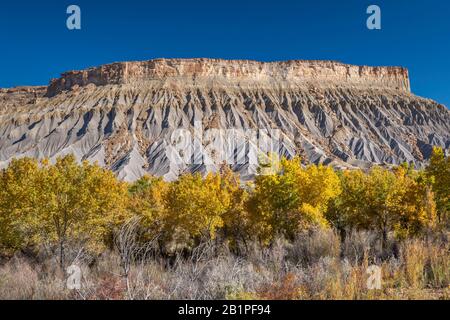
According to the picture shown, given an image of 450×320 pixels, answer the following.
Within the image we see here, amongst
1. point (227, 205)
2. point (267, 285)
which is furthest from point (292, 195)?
point (267, 285)

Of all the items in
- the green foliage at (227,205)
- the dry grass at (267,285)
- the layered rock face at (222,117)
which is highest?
the layered rock face at (222,117)

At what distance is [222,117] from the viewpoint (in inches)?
4569

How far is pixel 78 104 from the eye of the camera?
125688 mm

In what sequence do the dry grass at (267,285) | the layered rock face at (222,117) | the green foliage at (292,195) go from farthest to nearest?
the layered rock face at (222,117) → the green foliage at (292,195) → the dry grass at (267,285)

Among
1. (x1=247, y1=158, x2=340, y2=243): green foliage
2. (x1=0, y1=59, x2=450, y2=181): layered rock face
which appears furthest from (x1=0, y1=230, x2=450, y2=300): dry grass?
(x1=0, y1=59, x2=450, y2=181): layered rock face

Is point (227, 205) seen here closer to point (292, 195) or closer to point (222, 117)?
point (292, 195)

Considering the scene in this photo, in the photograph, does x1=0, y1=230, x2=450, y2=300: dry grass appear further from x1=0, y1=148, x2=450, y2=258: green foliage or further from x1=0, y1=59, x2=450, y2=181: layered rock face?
x1=0, y1=59, x2=450, y2=181: layered rock face

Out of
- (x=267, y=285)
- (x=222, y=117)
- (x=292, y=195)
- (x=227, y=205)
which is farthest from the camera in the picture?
(x=222, y=117)

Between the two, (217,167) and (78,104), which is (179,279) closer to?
(217,167)

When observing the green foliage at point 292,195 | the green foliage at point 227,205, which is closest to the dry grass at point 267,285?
the green foliage at point 227,205

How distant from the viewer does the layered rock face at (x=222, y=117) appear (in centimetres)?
9975

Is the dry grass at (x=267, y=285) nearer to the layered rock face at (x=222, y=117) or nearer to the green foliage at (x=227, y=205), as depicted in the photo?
the green foliage at (x=227, y=205)

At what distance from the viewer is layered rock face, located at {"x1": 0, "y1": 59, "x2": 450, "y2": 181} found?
99.8 m
